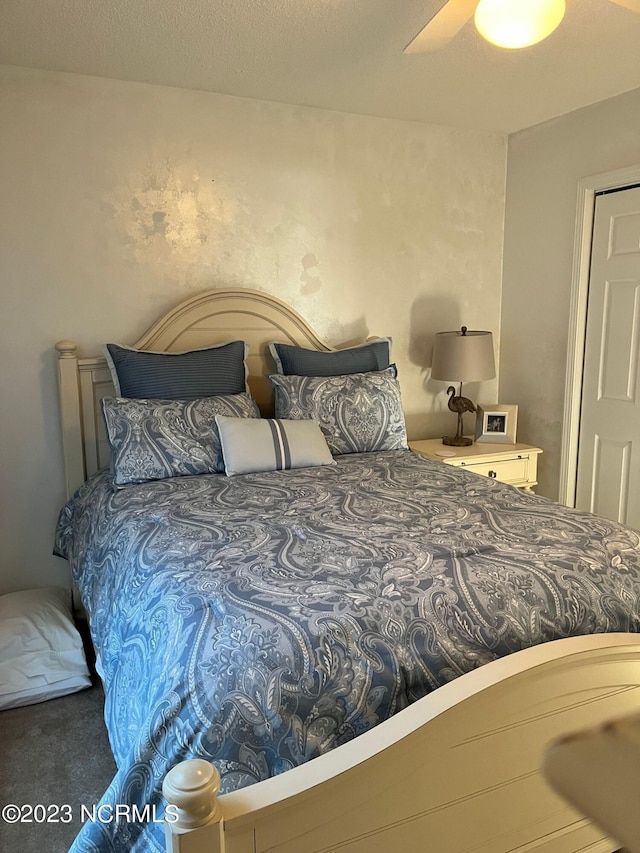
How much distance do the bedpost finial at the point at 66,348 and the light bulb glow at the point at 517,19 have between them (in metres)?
1.92

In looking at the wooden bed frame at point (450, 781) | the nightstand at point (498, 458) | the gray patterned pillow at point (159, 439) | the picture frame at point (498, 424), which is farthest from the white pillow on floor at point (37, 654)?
the picture frame at point (498, 424)

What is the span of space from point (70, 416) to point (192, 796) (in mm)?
2192

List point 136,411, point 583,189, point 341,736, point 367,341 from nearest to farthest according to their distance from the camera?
point 341,736, point 136,411, point 583,189, point 367,341

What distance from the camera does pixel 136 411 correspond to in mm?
2475

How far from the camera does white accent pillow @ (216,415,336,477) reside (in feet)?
7.99

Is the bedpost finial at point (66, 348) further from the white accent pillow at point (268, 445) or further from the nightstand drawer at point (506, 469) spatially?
the nightstand drawer at point (506, 469)

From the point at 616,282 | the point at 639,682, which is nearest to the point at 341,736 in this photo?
the point at 639,682

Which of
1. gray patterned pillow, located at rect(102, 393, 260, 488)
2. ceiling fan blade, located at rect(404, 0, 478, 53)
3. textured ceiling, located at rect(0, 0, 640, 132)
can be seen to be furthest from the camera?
gray patterned pillow, located at rect(102, 393, 260, 488)

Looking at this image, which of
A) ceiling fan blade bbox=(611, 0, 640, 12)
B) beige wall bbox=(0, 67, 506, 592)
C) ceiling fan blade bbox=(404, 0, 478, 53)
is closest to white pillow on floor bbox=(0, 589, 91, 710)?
beige wall bbox=(0, 67, 506, 592)

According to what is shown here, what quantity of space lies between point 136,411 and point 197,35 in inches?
54.7

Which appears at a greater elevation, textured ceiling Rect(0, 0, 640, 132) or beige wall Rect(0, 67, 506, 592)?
textured ceiling Rect(0, 0, 640, 132)

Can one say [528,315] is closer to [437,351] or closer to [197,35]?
[437,351]

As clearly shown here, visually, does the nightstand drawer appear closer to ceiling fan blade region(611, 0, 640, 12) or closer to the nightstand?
the nightstand

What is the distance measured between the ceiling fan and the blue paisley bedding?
4.26 ft
